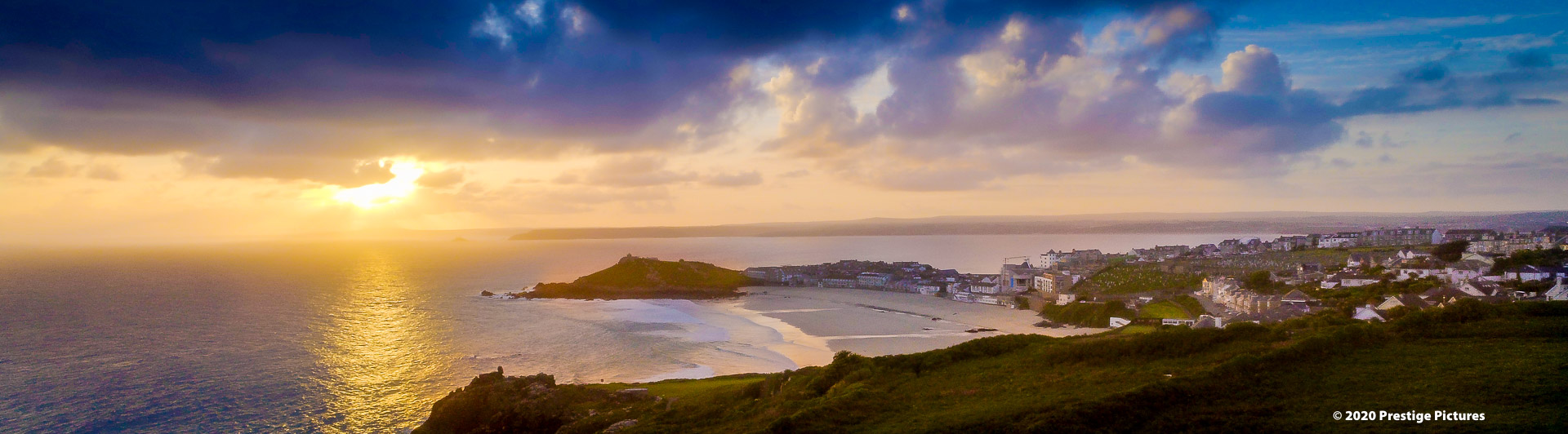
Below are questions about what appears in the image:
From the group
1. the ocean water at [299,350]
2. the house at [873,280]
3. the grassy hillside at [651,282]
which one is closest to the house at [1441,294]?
the ocean water at [299,350]

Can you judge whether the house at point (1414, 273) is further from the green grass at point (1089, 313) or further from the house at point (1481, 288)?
the green grass at point (1089, 313)

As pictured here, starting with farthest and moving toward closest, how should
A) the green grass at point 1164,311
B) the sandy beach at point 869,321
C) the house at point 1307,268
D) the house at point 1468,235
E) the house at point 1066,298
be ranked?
1. the house at point 1468,235
2. the house at point 1066,298
3. the house at point 1307,268
4. the green grass at point 1164,311
5. the sandy beach at point 869,321

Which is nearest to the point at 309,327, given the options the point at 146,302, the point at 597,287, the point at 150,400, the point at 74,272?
the point at 150,400

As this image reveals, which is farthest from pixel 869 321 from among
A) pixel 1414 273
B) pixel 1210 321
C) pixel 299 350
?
pixel 299 350

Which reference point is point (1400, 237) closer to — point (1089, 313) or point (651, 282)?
point (1089, 313)

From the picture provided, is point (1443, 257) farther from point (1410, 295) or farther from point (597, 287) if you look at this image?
point (597, 287)

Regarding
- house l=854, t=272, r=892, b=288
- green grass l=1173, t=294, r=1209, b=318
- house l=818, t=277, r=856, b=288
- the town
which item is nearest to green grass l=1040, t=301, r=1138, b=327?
the town
